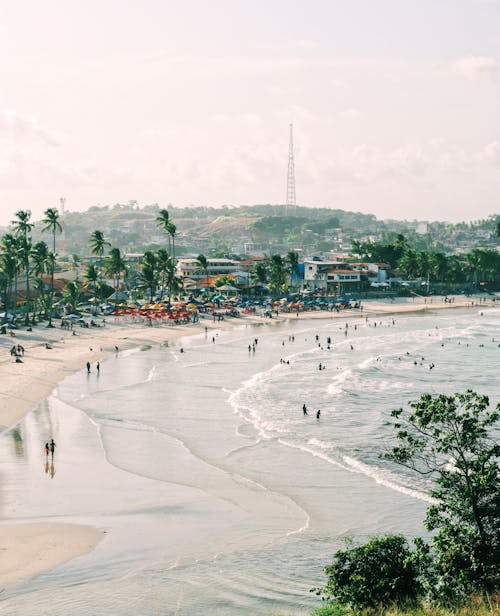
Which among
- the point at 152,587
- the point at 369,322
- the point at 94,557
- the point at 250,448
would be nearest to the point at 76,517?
the point at 94,557

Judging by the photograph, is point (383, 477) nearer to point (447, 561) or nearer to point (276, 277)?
point (447, 561)

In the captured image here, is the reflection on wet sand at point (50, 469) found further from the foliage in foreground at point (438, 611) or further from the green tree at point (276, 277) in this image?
the green tree at point (276, 277)

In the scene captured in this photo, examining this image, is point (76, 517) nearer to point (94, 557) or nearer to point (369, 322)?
point (94, 557)

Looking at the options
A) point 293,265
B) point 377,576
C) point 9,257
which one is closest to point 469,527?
point 377,576

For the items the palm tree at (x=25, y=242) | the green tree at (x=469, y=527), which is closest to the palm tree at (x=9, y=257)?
the palm tree at (x=25, y=242)

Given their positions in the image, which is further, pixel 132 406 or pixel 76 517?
pixel 132 406

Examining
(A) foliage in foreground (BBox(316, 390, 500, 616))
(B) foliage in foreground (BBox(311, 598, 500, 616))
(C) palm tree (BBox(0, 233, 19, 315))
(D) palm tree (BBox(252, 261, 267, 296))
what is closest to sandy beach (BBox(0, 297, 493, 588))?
(C) palm tree (BBox(0, 233, 19, 315))
